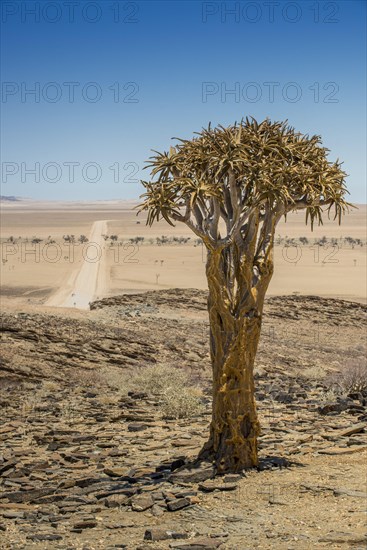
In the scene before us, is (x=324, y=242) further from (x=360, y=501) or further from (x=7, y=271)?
(x=360, y=501)

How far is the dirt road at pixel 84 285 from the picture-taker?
34.6 m

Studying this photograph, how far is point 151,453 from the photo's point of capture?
418 inches

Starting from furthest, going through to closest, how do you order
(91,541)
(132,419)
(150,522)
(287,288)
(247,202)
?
1. (287,288)
2. (132,419)
3. (247,202)
4. (150,522)
5. (91,541)

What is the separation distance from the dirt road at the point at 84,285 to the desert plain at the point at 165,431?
5.06 meters

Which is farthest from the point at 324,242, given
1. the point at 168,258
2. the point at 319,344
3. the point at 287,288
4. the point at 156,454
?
the point at 156,454

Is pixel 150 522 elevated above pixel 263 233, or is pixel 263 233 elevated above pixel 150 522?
pixel 263 233

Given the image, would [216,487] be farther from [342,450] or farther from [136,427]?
[136,427]

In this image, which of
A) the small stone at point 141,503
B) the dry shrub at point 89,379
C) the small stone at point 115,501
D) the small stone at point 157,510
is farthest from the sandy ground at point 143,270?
the small stone at point 157,510

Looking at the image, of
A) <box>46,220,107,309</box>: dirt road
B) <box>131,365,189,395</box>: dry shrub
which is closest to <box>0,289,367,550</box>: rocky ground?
<box>131,365,189,395</box>: dry shrub

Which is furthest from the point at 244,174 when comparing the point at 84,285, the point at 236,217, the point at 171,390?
the point at 84,285

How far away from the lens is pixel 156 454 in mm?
10562

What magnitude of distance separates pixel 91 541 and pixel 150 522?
79 centimetres

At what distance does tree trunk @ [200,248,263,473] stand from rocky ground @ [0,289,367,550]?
0.32 m

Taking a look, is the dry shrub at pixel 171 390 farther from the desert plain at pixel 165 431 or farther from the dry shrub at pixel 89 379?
the dry shrub at pixel 89 379
